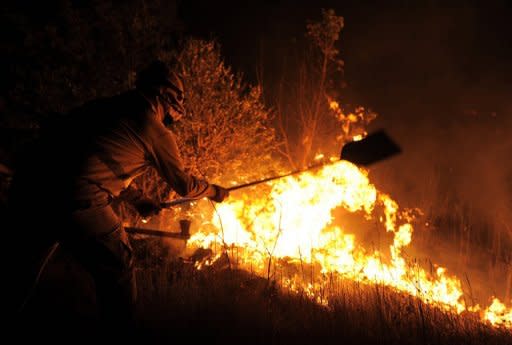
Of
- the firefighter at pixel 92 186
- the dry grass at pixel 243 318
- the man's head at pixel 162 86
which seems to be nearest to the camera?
the firefighter at pixel 92 186

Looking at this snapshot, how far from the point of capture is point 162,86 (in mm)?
3398

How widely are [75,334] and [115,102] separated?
2.28m

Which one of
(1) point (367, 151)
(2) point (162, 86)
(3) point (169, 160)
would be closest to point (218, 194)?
(3) point (169, 160)

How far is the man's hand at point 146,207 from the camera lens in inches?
158

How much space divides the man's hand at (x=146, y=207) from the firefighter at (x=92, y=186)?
891mm

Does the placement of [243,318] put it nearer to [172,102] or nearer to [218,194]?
[218,194]

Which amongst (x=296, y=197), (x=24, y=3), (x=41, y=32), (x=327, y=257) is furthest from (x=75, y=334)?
(x=24, y=3)

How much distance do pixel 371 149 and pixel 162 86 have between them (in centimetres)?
248

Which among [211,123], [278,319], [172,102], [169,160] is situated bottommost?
[278,319]

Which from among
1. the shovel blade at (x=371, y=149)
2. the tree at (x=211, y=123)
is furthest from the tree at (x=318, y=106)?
the shovel blade at (x=371, y=149)

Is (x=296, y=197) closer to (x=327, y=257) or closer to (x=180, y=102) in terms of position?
(x=327, y=257)

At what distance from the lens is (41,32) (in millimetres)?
9047

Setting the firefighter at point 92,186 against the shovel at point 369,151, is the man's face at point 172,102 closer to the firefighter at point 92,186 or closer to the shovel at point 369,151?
the firefighter at point 92,186

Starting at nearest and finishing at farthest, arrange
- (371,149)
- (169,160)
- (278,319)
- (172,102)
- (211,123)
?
(169,160)
(172,102)
(278,319)
(371,149)
(211,123)
